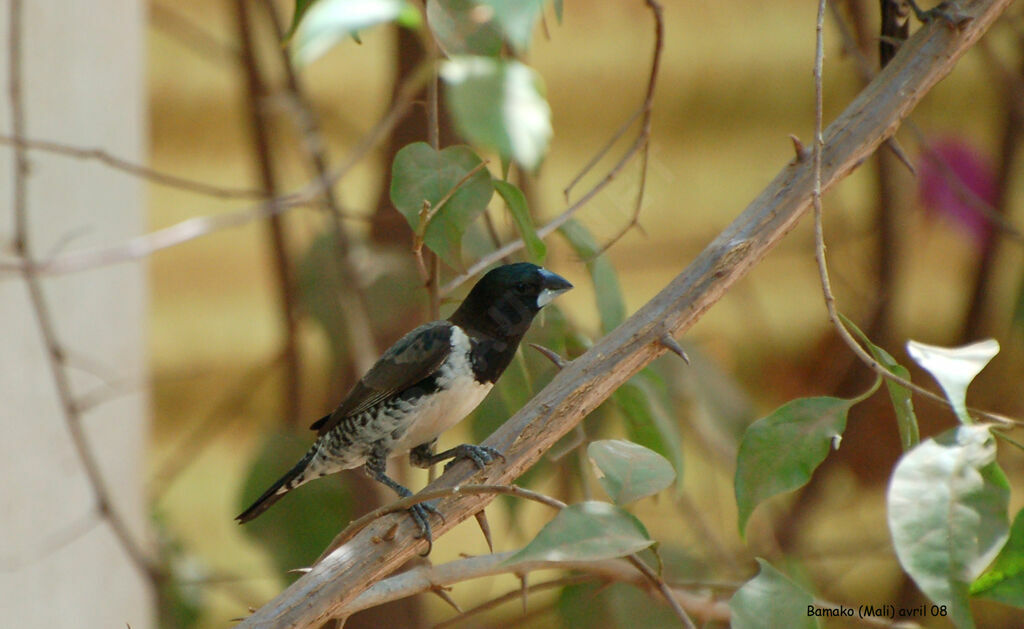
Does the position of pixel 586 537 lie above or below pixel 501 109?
below

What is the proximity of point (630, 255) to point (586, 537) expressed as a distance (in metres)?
1.65

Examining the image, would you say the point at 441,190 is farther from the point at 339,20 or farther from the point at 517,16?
the point at 517,16

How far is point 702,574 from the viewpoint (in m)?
1.52

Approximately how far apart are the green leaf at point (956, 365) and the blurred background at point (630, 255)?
102cm

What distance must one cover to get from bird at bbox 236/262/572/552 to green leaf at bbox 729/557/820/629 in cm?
33

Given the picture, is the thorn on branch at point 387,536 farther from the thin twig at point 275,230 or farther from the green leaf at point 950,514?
the thin twig at point 275,230

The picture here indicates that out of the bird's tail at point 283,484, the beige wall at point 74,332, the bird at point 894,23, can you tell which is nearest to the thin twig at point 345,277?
the beige wall at point 74,332

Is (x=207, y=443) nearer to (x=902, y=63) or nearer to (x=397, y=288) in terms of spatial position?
(x=397, y=288)

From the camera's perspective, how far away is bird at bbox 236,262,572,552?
3.37ft

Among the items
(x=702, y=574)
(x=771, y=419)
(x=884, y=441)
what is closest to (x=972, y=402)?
(x=884, y=441)

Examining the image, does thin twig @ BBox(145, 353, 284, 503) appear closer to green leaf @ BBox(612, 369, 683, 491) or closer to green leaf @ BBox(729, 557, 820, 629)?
green leaf @ BBox(612, 369, 683, 491)

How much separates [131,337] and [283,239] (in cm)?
36

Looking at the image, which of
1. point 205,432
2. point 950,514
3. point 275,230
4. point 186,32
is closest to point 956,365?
point 950,514

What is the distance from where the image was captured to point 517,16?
50 cm
